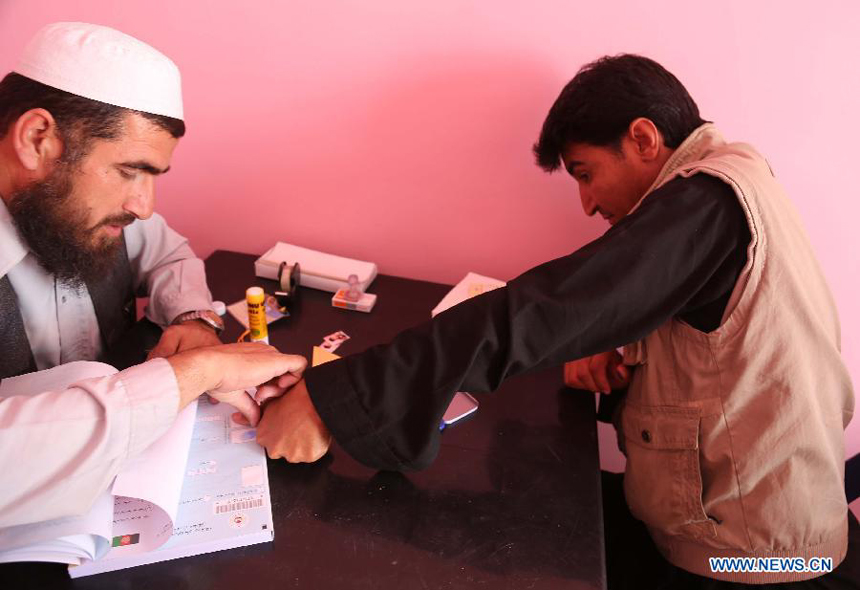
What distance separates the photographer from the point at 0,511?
746mm

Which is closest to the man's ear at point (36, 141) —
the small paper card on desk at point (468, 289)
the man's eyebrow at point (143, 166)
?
the man's eyebrow at point (143, 166)

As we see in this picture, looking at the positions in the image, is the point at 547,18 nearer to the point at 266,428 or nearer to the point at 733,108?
the point at 733,108

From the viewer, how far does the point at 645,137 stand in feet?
3.72

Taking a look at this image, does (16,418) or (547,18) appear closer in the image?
(16,418)

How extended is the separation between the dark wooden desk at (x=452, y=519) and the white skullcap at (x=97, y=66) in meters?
0.68

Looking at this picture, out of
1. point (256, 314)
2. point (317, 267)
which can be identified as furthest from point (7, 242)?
point (317, 267)

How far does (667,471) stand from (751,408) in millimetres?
190

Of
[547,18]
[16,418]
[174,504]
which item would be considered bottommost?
[174,504]

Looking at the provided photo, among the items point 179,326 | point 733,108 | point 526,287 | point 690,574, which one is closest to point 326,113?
point 179,326

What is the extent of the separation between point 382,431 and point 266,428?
0.20 meters

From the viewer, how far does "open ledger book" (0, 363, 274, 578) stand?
0.77 meters

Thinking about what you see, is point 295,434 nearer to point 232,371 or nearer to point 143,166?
point 232,371

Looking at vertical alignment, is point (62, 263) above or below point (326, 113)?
below

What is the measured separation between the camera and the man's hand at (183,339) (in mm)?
1188
